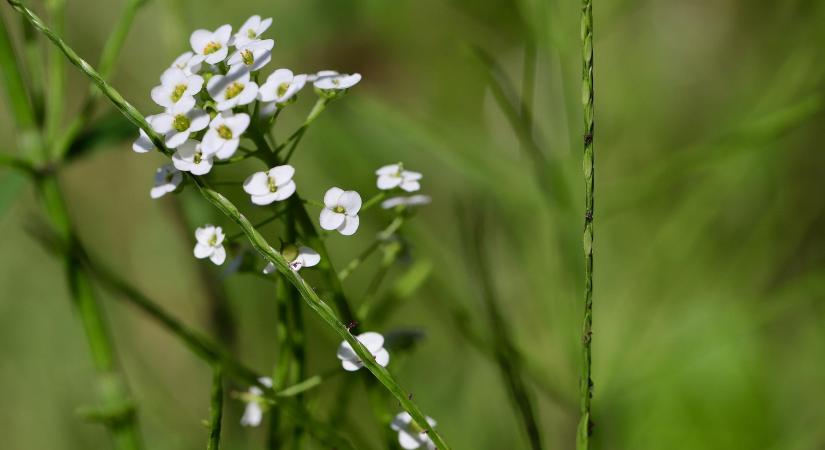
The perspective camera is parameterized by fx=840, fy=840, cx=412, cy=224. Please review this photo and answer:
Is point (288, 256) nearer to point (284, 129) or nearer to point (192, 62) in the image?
point (192, 62)

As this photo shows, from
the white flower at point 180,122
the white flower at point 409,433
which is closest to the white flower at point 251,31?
the white flower at point 180,122

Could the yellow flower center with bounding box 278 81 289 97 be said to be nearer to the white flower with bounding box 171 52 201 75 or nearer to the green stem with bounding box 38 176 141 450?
the white flower with bounding box 171 52 201 75

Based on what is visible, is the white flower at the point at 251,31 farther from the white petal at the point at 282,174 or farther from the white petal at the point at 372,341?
the white petal at the point at 372,341

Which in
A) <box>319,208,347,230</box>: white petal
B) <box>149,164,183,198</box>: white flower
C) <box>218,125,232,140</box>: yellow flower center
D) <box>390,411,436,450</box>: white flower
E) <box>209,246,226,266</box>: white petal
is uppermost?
<box>149,164,183,198</box>: white flower

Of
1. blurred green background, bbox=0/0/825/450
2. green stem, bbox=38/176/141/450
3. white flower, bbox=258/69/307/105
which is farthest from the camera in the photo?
blurred green background, bbox=0/0/825/450

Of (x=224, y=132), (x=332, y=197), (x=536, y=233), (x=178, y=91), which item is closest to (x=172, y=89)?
(x=178, y=91)

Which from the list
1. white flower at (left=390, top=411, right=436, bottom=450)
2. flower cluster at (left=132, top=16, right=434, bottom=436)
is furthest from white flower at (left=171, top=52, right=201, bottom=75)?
white flower at (left=390, top=411, right=436, bottom=450)
